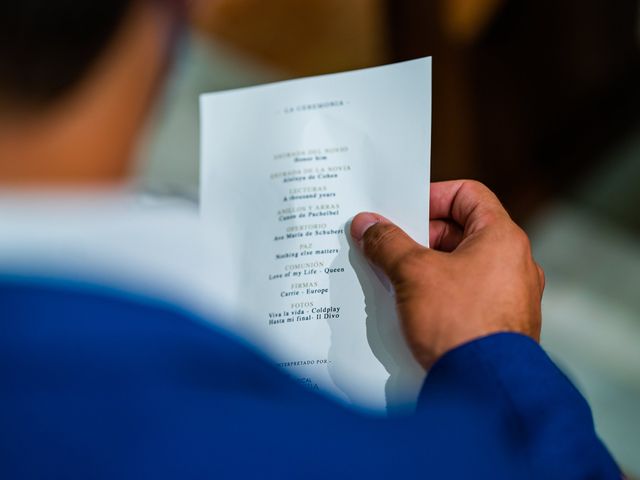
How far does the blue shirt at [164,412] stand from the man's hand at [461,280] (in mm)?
152

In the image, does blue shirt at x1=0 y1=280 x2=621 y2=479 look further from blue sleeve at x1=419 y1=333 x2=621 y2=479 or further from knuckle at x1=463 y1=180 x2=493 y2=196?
knuckle at x1=463 y1=180 x2=493 y2=196

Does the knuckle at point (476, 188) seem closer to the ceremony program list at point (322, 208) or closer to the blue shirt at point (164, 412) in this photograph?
the ceremony program list at point (322, 208)

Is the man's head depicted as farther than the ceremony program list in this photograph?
No

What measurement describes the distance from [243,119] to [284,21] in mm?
964

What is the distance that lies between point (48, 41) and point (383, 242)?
0.32 metres

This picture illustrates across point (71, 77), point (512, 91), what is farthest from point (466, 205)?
point (512, 91)

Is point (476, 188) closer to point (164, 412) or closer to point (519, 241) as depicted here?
point (519, 241)

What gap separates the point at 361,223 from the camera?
0.66 meters

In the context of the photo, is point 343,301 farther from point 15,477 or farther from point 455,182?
point 15,477

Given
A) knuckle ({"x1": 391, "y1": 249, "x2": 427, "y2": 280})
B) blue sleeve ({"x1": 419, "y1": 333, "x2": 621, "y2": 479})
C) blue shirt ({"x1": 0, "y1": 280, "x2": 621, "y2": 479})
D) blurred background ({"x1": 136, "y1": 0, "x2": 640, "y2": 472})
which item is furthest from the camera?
blurred background ({"x1": 136, "y1": 0, "x2": 640, "y2": 472})

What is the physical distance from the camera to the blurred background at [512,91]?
1.52 metres

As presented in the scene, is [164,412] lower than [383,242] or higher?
lower

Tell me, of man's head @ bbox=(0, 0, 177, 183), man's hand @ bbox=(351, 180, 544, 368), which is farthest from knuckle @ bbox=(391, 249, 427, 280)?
man's head @ bbox=(0, 0, 177, 183)

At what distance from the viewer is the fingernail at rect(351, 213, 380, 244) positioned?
66cm
